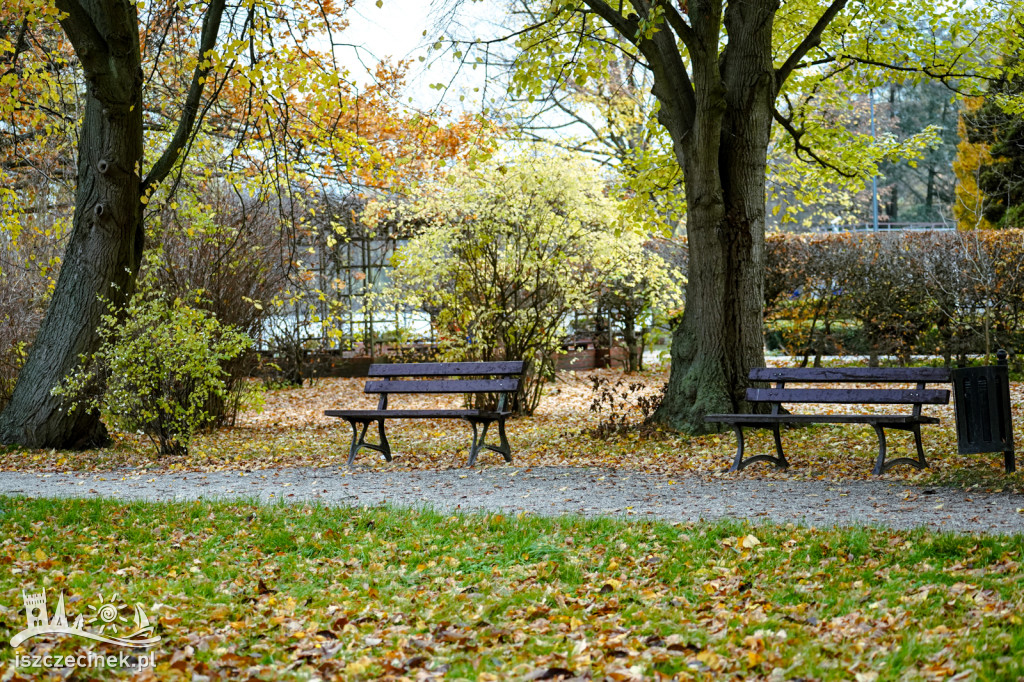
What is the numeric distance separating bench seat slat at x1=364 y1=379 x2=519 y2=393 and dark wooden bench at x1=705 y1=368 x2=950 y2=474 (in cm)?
198

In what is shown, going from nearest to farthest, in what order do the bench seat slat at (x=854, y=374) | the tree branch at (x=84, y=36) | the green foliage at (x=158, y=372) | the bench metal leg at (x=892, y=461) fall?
1. the bench metal leg at (x=892, y=461)
2. the bench seat slat at (x=854, y=374)
3. the green foliage at (x=158, y=372)
4. the tree branch at (x=84, y=36)

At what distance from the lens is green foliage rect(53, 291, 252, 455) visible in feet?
29.6

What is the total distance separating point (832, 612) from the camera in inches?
153

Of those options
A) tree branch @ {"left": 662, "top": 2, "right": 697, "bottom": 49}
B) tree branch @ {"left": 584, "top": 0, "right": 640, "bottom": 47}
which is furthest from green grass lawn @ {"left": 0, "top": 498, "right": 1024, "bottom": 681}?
tree branch @ {"left": 584, "top": 0, "right": 640, "bottom": 47}

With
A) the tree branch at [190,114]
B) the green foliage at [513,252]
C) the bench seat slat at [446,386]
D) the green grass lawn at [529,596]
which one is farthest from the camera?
the green foliage at [513,252]

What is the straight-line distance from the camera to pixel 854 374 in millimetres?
8195

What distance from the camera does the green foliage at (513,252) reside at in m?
11.5

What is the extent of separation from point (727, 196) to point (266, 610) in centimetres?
694

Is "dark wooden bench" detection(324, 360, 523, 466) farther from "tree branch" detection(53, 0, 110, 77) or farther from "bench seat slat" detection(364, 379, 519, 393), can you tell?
"tree branch" detection(53, 0, 110, 77)

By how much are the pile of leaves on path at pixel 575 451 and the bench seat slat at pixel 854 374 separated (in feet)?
2.30

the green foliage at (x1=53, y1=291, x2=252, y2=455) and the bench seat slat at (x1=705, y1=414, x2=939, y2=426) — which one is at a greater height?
the green foliage at (x1=53, y1=291, x2=252, y2=455)

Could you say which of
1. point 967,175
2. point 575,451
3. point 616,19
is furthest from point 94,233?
point 967,175

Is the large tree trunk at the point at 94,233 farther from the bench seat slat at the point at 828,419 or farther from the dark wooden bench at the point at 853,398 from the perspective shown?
the dark wooden bench at the point at 853,398

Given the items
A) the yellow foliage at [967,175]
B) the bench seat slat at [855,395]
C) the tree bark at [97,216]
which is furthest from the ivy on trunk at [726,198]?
the yellow foliage at [967,175]
